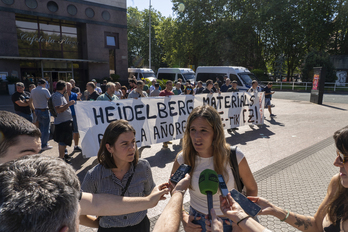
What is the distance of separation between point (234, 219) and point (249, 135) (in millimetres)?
7549

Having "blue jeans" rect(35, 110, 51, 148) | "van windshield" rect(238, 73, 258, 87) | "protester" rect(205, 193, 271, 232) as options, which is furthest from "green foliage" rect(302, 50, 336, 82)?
"protester" rect(205, 193, 271, 232)

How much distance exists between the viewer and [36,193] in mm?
725

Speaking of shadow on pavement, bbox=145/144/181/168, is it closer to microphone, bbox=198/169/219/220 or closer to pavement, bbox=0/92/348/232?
pavement, bbox=0/92/348/232

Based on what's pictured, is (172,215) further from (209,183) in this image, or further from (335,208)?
(335,208)

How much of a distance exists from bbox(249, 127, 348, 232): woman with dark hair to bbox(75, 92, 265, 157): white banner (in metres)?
4.46

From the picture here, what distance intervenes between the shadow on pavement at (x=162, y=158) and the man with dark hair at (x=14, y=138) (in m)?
4.31

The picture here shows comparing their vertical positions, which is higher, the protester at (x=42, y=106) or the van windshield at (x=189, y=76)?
the van windshield at (x=189, y=76)

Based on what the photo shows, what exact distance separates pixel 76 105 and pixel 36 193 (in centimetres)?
496

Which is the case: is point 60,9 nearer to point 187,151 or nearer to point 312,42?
point 187,151

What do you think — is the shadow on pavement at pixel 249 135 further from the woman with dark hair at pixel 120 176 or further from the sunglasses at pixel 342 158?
the sunglasses at pixel 342 158

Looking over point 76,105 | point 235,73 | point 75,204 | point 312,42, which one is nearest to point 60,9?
point 235,73

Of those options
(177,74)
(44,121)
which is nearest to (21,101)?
(44,121)

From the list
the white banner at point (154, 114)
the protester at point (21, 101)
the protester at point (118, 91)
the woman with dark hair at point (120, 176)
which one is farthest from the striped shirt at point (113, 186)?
the protester at point (118, 91)

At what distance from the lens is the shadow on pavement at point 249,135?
7.79m
